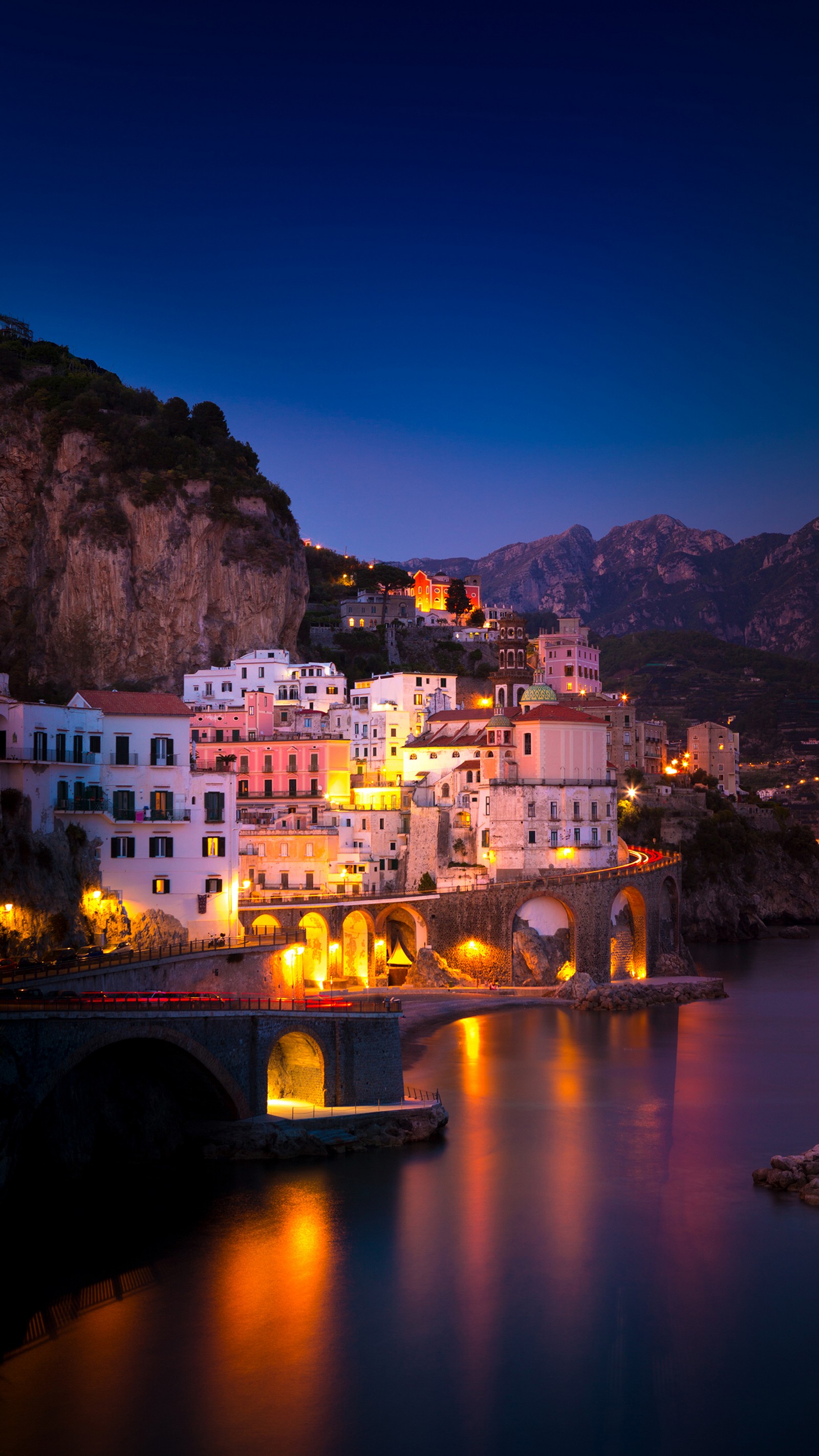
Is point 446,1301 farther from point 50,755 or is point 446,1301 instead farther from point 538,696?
point 538,696

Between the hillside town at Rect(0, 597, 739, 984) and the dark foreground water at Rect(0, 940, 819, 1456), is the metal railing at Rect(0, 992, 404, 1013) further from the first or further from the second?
the hillside town at Rect(0, 597, 739, 984)

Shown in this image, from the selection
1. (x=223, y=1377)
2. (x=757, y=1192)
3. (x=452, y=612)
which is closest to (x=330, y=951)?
(x=757, y=1192)

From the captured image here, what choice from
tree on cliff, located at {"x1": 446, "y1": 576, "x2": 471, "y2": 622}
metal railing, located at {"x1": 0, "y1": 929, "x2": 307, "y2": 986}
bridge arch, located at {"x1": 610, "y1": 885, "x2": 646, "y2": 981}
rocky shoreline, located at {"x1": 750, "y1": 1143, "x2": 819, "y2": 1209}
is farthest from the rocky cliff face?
rocky shoreline, located at {"x1": 750, "y1": 1143, "x2": 819, "y2": 1209}

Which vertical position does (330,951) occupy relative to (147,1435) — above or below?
above

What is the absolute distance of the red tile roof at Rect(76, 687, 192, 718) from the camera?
46875mm

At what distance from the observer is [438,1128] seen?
38406 millimetres

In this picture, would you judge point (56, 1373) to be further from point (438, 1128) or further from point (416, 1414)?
point (438, 1128)

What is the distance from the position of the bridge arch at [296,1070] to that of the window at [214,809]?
37.0ft

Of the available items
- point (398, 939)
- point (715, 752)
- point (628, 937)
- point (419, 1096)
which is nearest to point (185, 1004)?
point (419, 1096)

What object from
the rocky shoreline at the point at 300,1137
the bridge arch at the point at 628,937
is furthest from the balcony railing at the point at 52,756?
the bridge arch at the point at 628,937

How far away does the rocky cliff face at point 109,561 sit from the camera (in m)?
85.7

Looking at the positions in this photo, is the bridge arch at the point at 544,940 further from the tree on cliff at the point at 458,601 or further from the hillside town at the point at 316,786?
the tree on cliff at the point at 458,601

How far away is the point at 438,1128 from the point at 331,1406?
14339mm

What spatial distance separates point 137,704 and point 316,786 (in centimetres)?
2483
